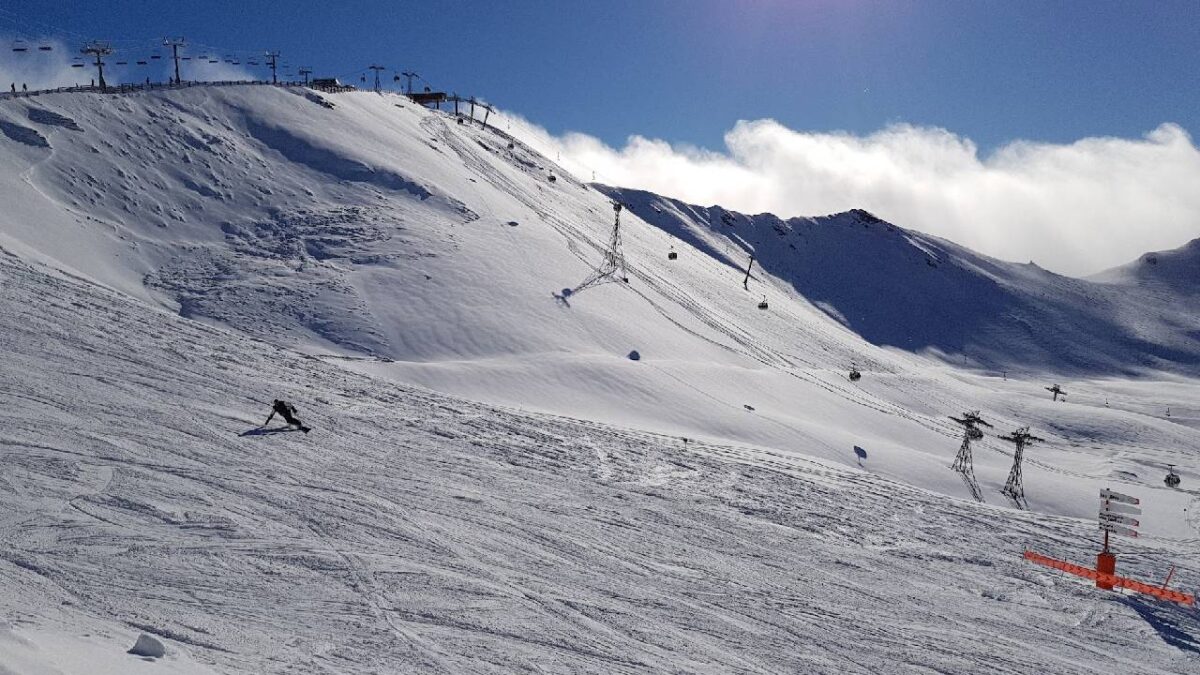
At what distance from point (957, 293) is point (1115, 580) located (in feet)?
372

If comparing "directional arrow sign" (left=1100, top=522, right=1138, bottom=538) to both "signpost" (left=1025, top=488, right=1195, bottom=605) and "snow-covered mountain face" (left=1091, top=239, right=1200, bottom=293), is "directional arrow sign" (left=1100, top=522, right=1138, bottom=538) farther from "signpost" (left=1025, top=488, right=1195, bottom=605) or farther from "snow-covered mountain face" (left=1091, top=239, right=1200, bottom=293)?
"snow-covered mountain face" (left=1091, top=239, right=1200, bottom=293)

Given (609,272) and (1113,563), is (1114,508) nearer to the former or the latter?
(1113,563)

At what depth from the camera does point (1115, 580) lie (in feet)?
60.4

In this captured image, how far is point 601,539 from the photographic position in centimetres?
1670

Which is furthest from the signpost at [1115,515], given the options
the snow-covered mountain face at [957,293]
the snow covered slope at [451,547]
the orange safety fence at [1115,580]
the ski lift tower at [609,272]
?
the snow-covered mountain face at [957,293]

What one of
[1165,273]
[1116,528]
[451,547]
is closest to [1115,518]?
[1116,528]

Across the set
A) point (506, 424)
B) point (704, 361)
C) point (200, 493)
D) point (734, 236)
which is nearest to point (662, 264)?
point (704, 361)

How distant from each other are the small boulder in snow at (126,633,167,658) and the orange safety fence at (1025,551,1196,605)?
18.6m

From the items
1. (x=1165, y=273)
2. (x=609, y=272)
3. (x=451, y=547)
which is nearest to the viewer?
(x=451, y=547)

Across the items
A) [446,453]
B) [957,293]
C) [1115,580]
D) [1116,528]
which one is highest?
[957,293]

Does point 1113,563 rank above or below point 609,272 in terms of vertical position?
below

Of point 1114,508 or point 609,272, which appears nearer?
point 1114,508

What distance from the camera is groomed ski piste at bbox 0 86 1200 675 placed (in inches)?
491

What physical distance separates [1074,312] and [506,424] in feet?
395
